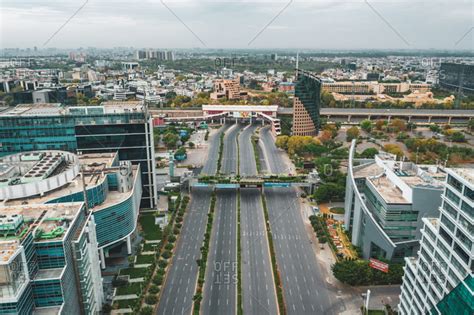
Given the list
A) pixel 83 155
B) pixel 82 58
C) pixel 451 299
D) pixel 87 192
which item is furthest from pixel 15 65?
pixel 451 299

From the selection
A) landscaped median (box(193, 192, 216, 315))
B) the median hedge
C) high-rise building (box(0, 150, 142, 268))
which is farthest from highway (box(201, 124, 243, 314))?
the median hedge

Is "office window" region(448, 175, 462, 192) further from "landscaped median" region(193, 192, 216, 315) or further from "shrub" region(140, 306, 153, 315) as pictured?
"shrub" region(140, 306, 153, 315)

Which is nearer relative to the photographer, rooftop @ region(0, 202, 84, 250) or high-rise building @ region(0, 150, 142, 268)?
rooftop @ region(0, 202, 84, 250)

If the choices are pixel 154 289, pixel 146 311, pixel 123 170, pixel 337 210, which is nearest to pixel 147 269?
pixel 154 289

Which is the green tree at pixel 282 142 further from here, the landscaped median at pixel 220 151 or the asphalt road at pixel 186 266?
the asphalt road at pixel 186 266

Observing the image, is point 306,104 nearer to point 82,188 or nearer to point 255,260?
point 255,260

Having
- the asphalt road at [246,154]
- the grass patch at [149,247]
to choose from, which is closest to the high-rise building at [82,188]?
the grass patch at [149,247]
